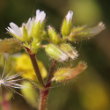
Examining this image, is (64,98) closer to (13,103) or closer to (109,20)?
(13,103)

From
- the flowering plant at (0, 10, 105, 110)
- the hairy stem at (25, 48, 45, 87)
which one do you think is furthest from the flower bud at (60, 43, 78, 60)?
the hairy stem at (25, 48, 45, 87)

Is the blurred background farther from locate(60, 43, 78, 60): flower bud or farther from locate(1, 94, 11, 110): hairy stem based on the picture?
locate(60, 43, 78, 60): flower bud

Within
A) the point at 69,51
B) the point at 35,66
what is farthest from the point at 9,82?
the point at 69,51

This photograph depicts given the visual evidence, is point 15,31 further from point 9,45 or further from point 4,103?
point 4,103

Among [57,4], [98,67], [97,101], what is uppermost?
[57,4]

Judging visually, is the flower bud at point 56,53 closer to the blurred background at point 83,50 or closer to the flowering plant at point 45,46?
the flowering plant at point 45,46

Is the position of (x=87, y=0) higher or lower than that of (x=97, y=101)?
higher

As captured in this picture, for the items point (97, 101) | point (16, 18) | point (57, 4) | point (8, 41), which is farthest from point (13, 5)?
point (8, 41)
